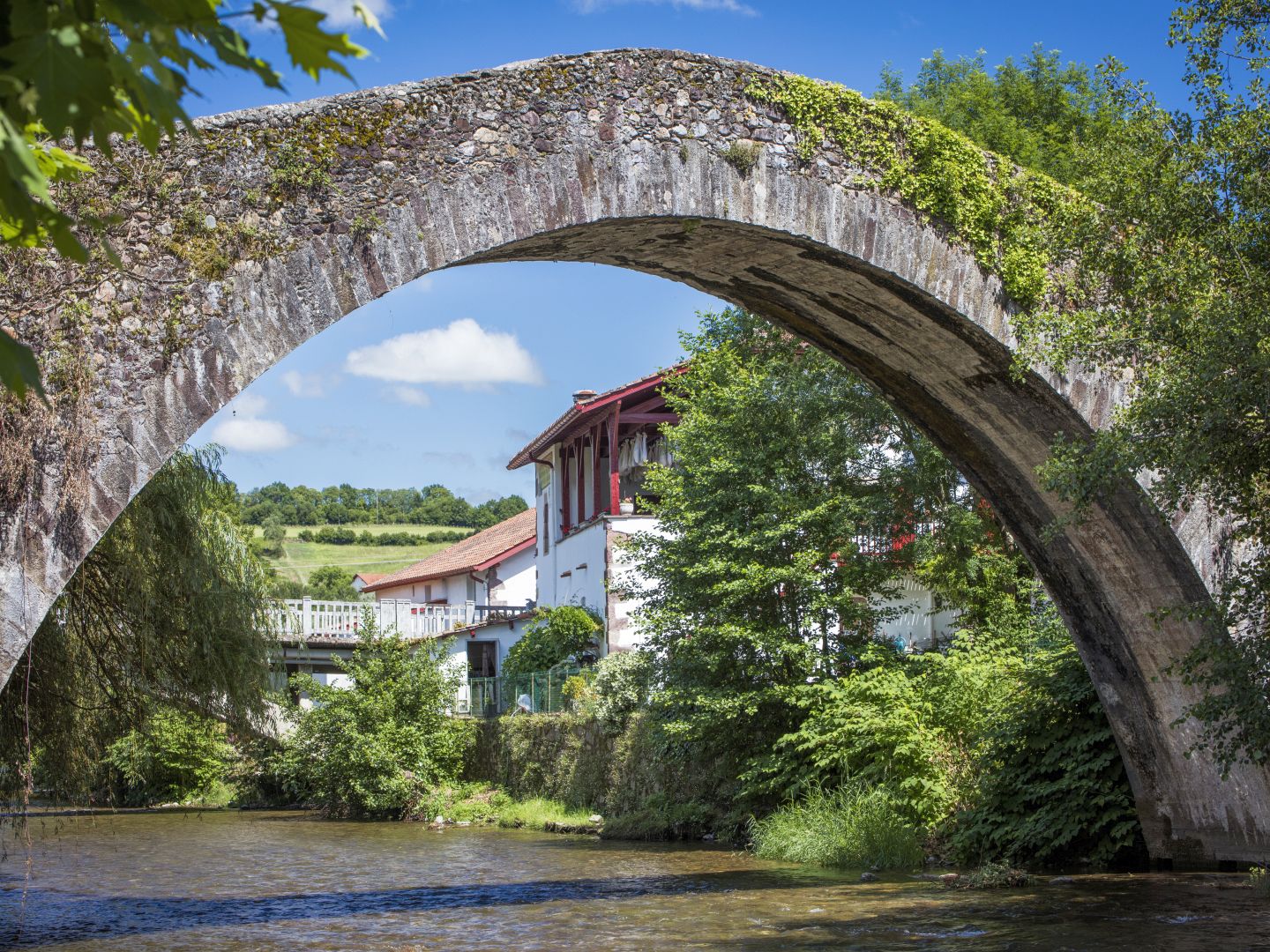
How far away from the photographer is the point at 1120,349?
25.3ft

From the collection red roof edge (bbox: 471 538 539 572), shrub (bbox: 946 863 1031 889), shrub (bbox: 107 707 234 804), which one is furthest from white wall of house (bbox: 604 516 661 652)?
red roof edge (bbox: 471 538 539 572)

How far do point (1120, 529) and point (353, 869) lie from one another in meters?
8.96

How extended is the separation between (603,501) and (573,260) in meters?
19.0

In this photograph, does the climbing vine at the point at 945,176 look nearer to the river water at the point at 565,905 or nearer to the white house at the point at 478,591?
the river water at the point at 565,905

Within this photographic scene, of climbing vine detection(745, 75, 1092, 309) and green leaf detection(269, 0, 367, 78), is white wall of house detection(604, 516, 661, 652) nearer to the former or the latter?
climbing vine detection(745, 75, 1092, 309)

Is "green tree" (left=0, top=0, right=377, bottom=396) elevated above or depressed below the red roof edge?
below

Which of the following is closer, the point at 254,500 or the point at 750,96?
the point at 750,96

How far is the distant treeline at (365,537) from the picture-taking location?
93.4 meters

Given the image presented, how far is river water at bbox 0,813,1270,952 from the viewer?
887cm

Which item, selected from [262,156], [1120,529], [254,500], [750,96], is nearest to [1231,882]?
[1120,529]

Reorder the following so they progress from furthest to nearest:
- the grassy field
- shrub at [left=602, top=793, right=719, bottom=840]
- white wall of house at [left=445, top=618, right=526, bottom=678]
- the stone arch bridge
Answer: the grassy field, white wall of house at [left=445, top=618, right=526, bottom=678], shrub at [left=602, top=793, right=719, bottom=840], the stone arch bridge

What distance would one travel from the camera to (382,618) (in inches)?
1108

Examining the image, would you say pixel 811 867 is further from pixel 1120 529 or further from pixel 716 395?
pixel 716 395

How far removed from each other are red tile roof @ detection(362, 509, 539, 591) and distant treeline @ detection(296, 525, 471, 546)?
157 ft
